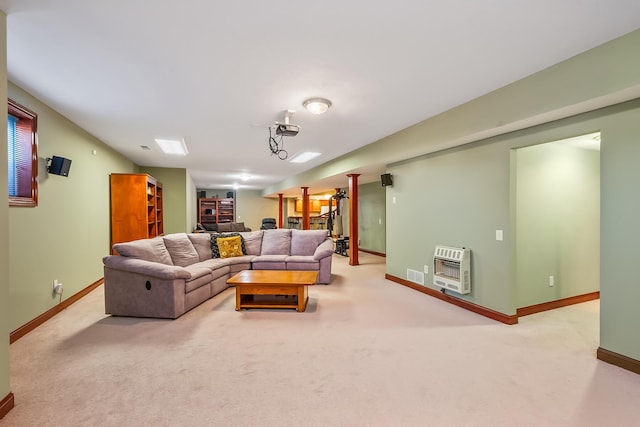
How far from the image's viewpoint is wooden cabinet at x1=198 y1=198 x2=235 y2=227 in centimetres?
1367

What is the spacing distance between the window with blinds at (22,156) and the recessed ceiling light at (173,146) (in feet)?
6.17

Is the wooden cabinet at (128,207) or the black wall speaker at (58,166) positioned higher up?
the black wall speaker at (58,166)

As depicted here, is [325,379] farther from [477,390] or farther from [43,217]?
[43,217]

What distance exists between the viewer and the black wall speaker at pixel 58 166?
11.4 ft

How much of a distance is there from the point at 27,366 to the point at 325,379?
2421 mm

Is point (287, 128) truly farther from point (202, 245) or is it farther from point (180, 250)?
point (202, 245)

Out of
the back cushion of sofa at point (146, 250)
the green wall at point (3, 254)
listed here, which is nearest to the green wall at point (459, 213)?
the back cushion of sofa at point (146, 250)

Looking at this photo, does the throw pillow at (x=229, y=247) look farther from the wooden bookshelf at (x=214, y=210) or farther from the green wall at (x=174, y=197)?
the wooden bookshelf at (x=214, y=210)

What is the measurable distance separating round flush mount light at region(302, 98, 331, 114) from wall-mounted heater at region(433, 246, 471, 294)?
2.52 meters

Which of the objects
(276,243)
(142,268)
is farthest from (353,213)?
(142,268)

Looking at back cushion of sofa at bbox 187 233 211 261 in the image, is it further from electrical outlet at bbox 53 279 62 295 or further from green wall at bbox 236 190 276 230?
green wall at bbox 236 190 276 230

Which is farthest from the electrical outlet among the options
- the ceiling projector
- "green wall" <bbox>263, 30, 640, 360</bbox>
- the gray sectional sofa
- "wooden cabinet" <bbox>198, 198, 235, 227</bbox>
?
"wooden cabinet" <bbox>198, 198, 235, 227</bbox>

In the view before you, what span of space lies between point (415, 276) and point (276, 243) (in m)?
2.72

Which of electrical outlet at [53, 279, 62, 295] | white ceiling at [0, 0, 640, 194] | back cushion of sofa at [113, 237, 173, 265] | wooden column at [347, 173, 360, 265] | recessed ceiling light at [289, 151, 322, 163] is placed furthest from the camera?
wooden column at [347, 173, 360, 265]
